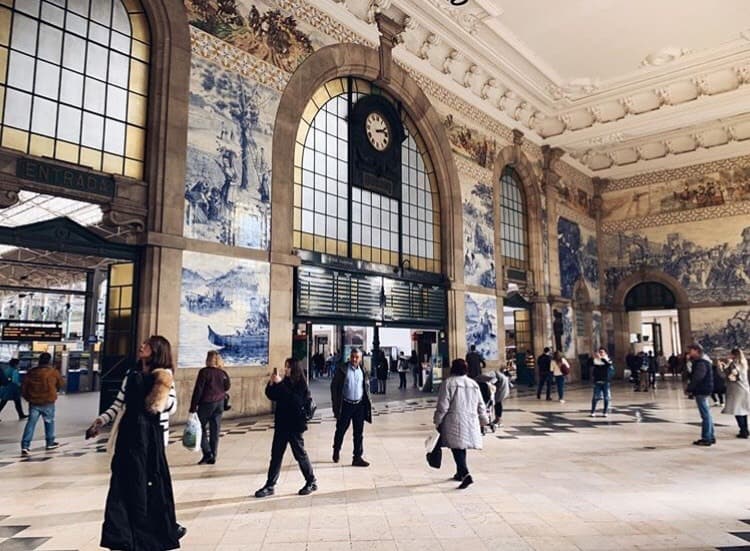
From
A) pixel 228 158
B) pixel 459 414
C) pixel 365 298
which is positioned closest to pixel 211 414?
pixel 459 414

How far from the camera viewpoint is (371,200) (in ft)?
45.7

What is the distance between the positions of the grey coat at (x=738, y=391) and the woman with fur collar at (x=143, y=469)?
8.46 m

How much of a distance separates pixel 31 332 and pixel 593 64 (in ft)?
63.0

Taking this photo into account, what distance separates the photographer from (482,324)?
1694 cm

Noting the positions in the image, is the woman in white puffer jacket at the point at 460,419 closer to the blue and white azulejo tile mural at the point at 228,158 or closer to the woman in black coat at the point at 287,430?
the woman in black coat at the point at 287,430

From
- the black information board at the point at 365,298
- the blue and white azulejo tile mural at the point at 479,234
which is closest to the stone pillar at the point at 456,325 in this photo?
the black information board at the point at 365,298

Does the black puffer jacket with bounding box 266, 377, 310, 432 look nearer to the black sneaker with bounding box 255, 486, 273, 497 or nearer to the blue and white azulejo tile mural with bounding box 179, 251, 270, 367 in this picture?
the black sneaker with bounding box 255, 486, 273, 497

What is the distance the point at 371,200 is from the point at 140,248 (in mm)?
6452

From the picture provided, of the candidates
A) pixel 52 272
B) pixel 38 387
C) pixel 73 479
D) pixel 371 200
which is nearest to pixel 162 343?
pixel 73 479

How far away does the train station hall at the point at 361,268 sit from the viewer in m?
4.61

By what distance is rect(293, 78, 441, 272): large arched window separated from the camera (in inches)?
484

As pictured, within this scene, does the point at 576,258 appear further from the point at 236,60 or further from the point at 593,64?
the point at 236,60

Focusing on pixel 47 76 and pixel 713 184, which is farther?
pixel 713 184

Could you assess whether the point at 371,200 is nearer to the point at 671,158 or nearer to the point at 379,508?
the point at 379,508
